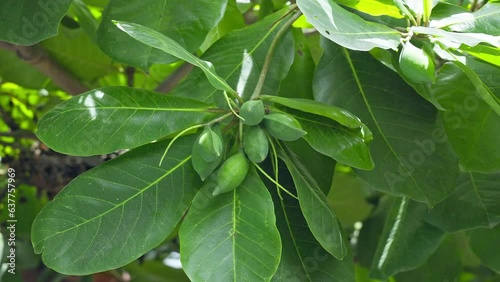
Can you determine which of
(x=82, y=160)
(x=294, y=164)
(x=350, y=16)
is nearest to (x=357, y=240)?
(x=82, y=160)

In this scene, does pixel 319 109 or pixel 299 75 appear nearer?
pixel 319 109

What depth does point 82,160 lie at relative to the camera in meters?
1.27

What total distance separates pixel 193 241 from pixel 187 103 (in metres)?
0.16

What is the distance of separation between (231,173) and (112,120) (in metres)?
0.16

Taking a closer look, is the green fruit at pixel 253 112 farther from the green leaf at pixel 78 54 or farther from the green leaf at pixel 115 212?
the green leaf at pixel 78 54

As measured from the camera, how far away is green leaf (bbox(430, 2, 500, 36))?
2.68ft

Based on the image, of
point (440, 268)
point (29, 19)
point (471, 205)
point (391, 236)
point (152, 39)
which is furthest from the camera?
point (440, 268)

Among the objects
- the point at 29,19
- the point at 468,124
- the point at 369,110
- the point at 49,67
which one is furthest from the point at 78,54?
the point at 468,124

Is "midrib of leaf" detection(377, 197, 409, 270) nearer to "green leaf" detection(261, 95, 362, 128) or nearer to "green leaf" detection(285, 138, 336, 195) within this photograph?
"green leaf" detection(285, 138, 336, 195)

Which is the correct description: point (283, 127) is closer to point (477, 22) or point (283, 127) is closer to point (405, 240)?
point (477, 22)

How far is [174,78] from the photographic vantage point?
1.27 metres

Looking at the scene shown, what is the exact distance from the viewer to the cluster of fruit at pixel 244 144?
0.76 meters

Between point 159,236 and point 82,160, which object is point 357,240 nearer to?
point 82,160

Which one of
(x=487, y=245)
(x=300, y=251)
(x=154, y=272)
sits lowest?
(x=154, y=272)
